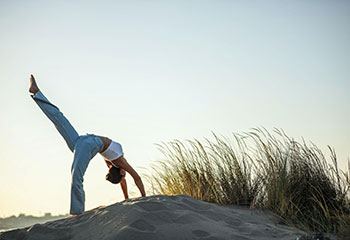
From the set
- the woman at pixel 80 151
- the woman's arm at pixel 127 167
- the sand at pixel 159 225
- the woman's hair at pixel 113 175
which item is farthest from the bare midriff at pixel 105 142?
the sand at pixel 159 225

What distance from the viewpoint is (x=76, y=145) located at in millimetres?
4105

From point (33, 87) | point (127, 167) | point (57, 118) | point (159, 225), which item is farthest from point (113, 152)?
point (159, 225)

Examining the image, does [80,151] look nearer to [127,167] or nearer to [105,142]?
[105,142]

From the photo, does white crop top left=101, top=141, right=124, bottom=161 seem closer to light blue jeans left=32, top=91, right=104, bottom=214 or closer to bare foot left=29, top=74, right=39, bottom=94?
light blue jeans left=32, top=91, right=104, bottom=214

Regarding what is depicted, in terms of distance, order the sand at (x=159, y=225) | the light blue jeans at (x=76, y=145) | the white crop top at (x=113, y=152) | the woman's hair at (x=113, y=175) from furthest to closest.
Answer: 1. the woman's hair at (x=113, y=175)
2. the white crop top at (x=113, y=152)
3. the light blue jeans at (x=76, y=145)
4. the sand at (x=159, y=225)

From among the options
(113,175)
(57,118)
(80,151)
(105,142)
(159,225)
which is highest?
(57,118)

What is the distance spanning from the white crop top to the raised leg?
1.24ft

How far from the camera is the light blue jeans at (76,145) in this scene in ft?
12.9

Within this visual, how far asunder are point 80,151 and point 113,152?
A: 44 centimetres

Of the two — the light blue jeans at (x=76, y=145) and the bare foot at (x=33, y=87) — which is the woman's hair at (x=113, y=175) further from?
the bare foot at (x=33, y=87)

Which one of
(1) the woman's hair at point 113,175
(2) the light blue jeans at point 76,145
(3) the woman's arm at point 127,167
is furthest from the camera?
(1) the woman's hair at point 113,175

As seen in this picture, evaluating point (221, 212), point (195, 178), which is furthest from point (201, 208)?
point (195, 178)

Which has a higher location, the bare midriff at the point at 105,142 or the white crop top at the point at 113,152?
the bare midriff at the point at 105,142

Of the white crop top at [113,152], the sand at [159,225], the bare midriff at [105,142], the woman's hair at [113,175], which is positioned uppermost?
the bare midriff at [105,142]
